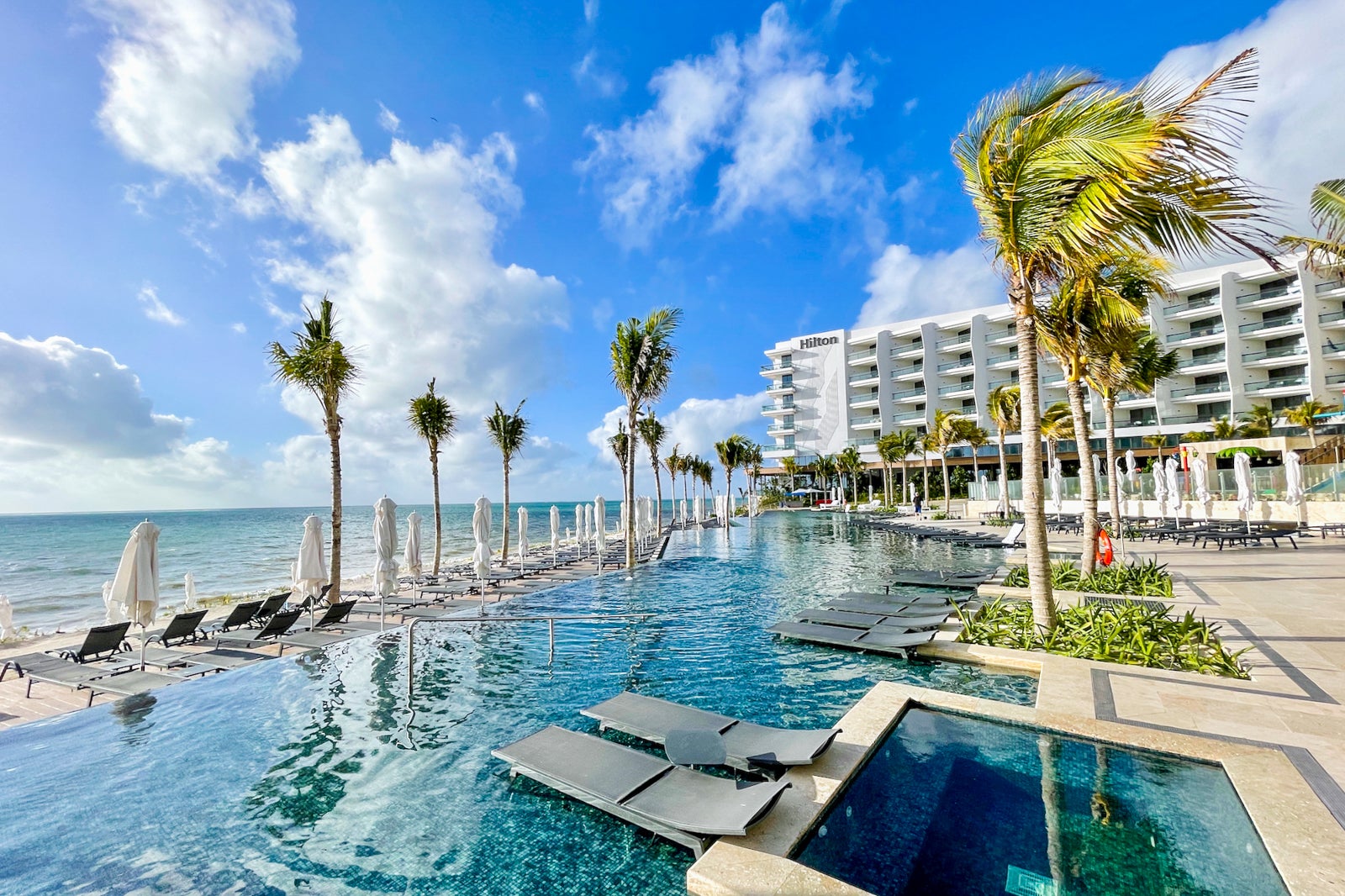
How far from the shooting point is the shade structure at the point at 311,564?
10.9 metres

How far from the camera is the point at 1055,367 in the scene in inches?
1304

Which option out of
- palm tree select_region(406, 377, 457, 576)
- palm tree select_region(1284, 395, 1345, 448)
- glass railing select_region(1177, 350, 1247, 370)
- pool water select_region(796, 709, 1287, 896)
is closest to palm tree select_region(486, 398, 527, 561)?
palm tree select_region(406, 377, 457, 576)

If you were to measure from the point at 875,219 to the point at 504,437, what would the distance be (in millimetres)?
20069

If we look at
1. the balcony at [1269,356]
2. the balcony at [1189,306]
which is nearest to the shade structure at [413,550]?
the balcony at [1189,306]

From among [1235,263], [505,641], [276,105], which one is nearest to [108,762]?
[505,641]

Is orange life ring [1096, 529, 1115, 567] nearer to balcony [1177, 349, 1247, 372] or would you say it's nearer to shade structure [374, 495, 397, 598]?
shade structure [374, 495, 397, 598]

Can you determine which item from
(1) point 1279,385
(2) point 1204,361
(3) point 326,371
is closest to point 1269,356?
(1) point 1279,385

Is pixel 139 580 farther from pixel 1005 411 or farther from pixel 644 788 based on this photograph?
pixel 1005 411

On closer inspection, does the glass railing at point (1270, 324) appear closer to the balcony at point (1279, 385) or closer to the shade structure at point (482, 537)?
the balcony at point (1279, 385)

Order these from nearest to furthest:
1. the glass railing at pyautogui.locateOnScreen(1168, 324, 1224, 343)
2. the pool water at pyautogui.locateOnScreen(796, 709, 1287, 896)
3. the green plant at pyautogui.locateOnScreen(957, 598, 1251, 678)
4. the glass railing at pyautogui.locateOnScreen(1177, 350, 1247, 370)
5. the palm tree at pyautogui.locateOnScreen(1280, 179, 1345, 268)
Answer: the pool water at pyautogui.locateOnScreen(796, 709, 1287, 896)
the green plant at pyautogui.locateOnScreen(957, 598, 1251, 678)
the palm tree at pyautogui.locateOnScreen(1280, 179, 1345, 268)
the glass railing at pyautogui.locateOnScreen(1177, 350, 1247, 370)
the glass railing at pyautogui.locateOnScreen(1168, 324, 1224, 343)

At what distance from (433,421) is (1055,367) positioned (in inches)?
1379

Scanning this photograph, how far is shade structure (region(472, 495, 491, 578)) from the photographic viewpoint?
13.6 meters

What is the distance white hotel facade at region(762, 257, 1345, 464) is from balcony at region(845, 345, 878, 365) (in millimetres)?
139

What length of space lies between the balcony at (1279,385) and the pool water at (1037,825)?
61.0m
